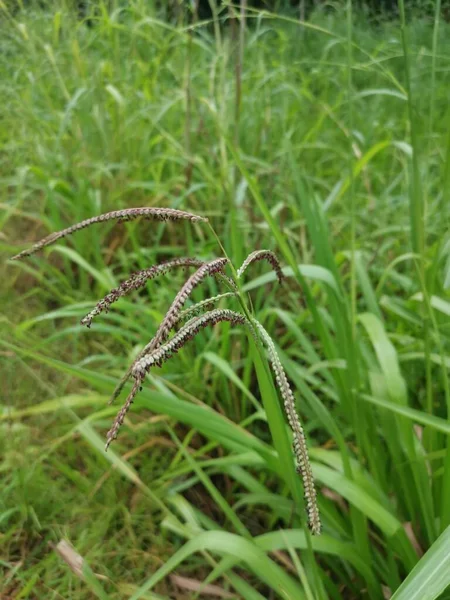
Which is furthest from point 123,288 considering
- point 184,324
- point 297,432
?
point 297,432

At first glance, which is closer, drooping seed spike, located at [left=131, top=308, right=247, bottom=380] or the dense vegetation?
drooping seed spike, located at [left=131, top=308, right=247, bottom=380]

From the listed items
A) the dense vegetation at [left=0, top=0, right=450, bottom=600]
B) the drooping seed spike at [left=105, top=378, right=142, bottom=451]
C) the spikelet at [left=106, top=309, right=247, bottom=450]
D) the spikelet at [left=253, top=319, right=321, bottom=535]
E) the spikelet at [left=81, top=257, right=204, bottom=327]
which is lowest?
the dense vegetation at [left=0, top=0, right=450, bottom=600]

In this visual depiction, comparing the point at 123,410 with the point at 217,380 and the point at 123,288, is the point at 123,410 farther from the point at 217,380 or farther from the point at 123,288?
the point at 217,380

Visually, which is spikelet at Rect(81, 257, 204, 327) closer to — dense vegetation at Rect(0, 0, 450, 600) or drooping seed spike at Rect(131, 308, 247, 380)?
drooping seed spike at Rect(131, 308, 247, 380)

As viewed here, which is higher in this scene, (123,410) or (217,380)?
(123,410)


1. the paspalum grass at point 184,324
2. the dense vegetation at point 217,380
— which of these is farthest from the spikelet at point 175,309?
the dense vegetation at point 217,380

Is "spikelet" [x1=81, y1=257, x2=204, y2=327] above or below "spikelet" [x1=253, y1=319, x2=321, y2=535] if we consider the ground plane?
above

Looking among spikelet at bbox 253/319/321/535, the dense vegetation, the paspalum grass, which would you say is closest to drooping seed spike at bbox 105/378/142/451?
the paspalum grass
